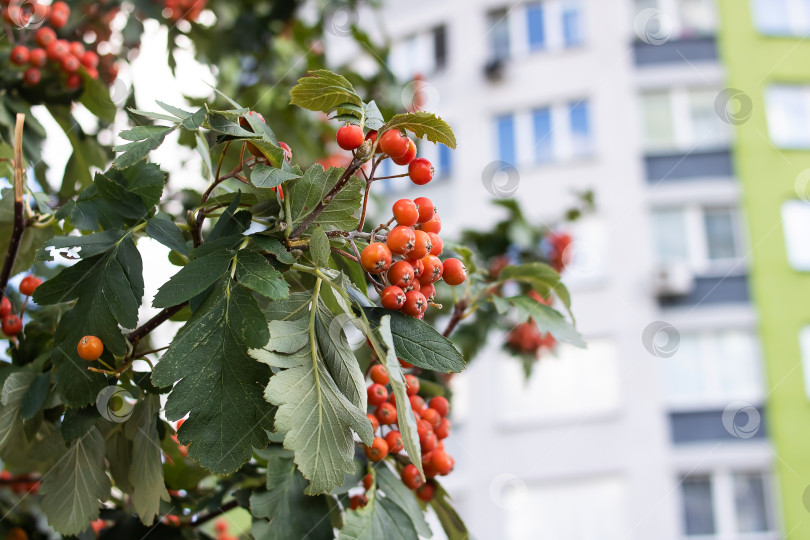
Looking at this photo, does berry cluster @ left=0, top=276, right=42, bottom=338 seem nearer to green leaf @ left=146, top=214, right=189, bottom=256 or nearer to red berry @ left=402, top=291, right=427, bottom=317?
green leaf @ left=146, top=214, right=189, bottom=256

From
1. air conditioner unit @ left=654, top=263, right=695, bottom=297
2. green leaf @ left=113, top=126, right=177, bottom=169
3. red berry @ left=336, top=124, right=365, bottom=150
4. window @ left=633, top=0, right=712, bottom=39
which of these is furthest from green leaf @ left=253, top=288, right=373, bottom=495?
window @ left=633, top=0, right=712, bottom=39

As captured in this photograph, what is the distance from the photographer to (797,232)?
1221cm

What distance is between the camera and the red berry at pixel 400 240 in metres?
1.20

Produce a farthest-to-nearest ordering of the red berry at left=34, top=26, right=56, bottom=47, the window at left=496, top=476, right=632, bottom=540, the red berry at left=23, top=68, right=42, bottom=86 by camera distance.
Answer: the window at left=496, top=476, right=632, bottom=540, the red berry at left=34, top=26, right=56, bottom=47, the red berry at left=23, top=68, right=42, bottom=86

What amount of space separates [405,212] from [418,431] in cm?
57

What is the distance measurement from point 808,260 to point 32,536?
484 inches

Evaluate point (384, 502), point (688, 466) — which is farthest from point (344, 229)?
point (688, 466)

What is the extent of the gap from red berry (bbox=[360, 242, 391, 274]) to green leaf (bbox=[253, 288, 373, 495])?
0.10 metres

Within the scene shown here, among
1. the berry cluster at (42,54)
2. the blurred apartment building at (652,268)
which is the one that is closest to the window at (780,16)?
the blurred apartment building at (652,268)

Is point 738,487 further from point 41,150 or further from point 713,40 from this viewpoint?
point 41,150

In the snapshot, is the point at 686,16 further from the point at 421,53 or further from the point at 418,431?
the point at 418,431

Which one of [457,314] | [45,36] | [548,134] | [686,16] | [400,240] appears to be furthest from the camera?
[548,134]

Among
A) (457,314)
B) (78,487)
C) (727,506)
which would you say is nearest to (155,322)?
(78,487)

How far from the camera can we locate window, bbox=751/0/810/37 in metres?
13.1
